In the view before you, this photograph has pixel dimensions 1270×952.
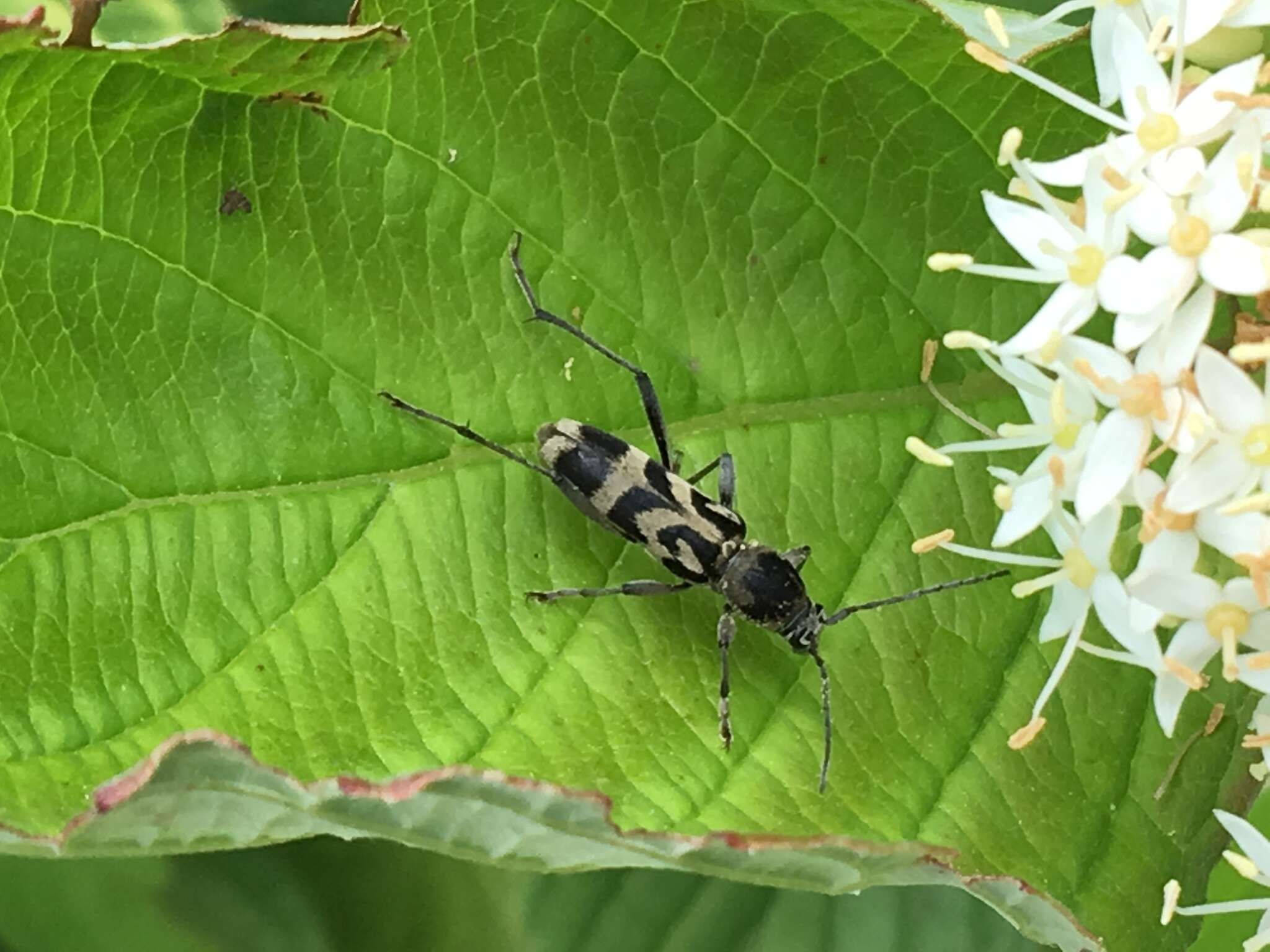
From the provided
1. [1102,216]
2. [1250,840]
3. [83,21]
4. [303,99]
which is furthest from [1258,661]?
[83,21]

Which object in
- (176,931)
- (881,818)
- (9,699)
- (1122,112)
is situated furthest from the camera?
(176,931)

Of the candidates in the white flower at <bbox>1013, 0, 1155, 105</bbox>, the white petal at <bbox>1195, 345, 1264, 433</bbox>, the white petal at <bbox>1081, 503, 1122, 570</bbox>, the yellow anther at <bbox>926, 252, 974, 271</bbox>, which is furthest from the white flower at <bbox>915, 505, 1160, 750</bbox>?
the white flower at <bbox>1013, 0, 1155, 105</bbox>

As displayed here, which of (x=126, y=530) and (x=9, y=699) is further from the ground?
(x=126, y=530)

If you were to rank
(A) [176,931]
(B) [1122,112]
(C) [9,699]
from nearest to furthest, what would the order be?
(C) [9,699]
(B) [1122,112]
(A) [176,931]

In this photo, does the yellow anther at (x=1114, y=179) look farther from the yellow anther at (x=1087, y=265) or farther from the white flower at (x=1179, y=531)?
the white flower at (x=1179, y=531)

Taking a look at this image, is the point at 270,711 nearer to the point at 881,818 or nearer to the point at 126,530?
the point at 126,530

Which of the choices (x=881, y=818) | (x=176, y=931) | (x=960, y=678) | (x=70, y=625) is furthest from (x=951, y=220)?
(x=176, y=931)

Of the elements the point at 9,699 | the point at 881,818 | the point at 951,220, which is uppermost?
the point at 951,220
